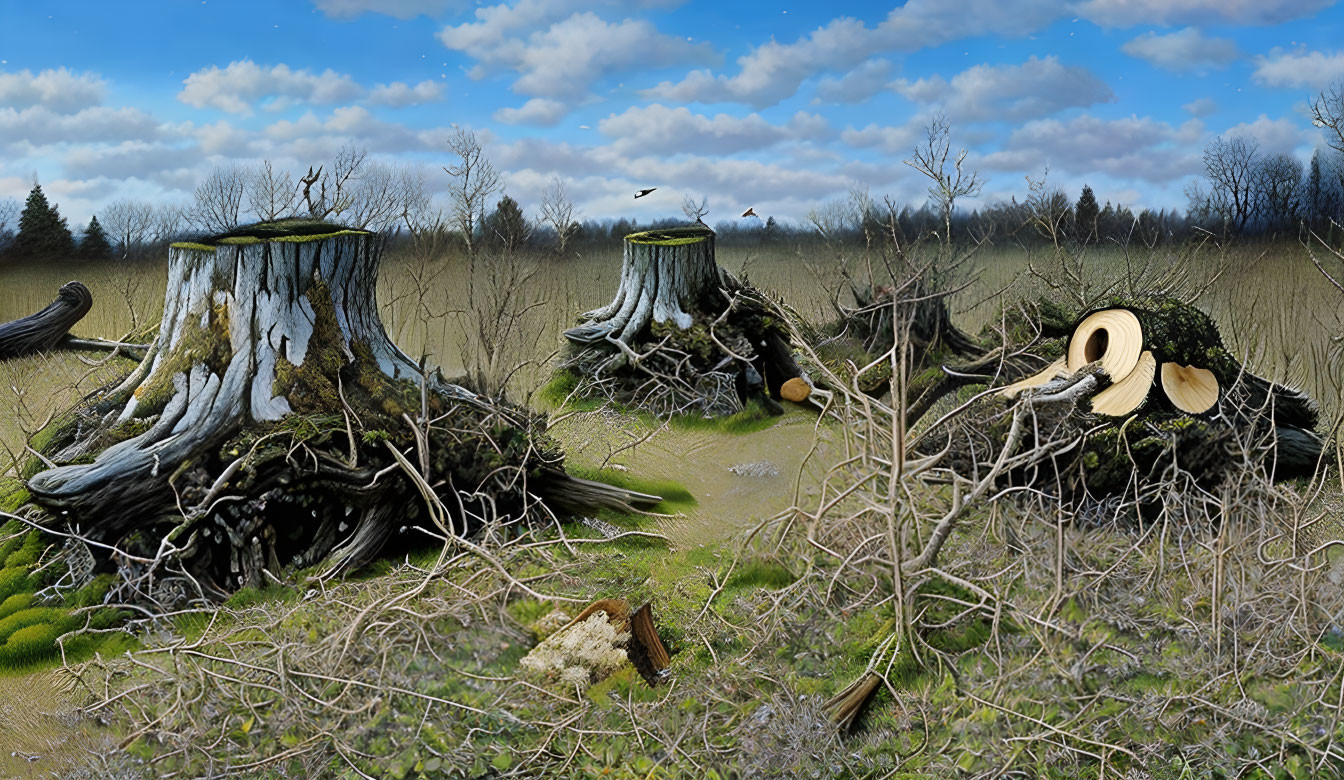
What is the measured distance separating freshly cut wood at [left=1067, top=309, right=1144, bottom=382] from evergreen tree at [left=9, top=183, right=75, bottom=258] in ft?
51.9

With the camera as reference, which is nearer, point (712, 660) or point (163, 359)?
point (712, 660)

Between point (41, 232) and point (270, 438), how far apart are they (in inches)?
548

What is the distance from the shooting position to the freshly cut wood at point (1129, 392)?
269 inches

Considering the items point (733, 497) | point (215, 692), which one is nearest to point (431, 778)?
point (215, 692)

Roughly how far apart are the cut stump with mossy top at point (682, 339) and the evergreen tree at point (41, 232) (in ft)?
36.4

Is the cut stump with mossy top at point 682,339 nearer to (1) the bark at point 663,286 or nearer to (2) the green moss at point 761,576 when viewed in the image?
(1) the bark at point 663,286

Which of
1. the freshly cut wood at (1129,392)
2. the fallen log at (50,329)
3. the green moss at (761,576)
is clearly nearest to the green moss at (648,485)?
the green moss at (761,576)

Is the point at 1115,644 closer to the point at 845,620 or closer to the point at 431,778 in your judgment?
the point at 845,620

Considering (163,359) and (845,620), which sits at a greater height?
(163,359)

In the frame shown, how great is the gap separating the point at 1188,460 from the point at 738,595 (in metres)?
3.63

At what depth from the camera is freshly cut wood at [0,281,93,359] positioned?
32.2ft

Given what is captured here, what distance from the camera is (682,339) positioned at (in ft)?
31.8

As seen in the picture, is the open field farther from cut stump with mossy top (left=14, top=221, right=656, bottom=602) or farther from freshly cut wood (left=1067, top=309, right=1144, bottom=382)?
freshly cut wood (left=1067, top=309, right=1144, bottom=382)

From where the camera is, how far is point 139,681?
4500 mm
